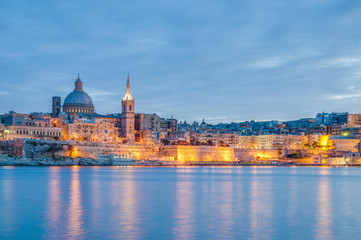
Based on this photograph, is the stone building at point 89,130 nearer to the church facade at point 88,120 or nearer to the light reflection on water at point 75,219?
the church facade at point 88,120

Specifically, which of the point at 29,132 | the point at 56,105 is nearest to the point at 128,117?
the point at 56,105

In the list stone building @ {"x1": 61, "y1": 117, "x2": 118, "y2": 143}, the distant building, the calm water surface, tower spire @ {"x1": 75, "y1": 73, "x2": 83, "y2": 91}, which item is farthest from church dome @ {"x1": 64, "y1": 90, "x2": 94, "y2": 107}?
the calm water surface

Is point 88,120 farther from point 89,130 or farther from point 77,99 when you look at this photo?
point 77,99

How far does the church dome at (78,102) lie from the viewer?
62.7 m

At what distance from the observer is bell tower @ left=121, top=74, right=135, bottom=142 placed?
2393 inches

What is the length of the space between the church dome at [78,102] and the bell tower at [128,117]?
565 centimetres

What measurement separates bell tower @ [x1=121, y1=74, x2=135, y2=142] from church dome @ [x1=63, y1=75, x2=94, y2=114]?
18.5 ft

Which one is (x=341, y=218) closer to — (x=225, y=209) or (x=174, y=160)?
(x=225, y=209)

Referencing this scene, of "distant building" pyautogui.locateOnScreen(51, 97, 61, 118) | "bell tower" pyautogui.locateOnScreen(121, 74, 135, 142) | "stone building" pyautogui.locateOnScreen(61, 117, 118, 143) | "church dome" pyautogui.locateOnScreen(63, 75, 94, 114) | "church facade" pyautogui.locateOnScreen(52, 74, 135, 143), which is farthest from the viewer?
"distant building" pyautogui.locateOnScreen(51, 97, 61, 118)

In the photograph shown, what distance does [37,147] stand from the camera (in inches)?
1738

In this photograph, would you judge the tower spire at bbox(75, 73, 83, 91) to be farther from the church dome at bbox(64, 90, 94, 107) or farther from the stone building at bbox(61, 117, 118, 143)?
the stone building at bbox(61, 117, 118, 143)

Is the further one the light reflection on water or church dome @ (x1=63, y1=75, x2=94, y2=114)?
church dome @ (x1=63, y1=75, x2=94, y2=114)

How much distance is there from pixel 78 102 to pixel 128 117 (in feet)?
25.1

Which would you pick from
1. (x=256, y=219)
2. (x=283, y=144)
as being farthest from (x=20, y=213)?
(x=283, y=144)
